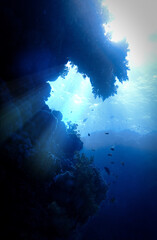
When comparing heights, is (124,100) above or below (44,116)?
above

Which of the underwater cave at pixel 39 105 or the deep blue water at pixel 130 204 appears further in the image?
the deep blue water at pixel 130 204

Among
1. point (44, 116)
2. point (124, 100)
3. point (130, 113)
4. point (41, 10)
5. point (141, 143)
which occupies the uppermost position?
point (130, 113)

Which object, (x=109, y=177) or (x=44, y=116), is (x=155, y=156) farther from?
(x=44, y=116)

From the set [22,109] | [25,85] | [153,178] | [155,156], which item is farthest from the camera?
[155,156]

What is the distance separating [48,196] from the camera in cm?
639

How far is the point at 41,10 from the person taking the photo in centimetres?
652

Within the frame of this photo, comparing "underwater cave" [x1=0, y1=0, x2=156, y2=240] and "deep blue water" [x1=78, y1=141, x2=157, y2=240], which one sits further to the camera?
"deep blue water" [x1=78, y1=141, x2=157, y2=240]

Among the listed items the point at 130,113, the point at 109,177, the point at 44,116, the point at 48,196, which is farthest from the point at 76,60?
the point at 130,113

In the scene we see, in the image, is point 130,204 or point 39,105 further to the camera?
point 130,204

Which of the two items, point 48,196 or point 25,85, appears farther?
point 25,85

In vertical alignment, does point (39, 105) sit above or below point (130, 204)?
below

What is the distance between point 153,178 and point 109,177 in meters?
5.94

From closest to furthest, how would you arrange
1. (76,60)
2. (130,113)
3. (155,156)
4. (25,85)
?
1. (25,85)
2. (76,60)
3. (155,156)
4. (130,113)

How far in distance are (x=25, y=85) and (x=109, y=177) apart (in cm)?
1780
